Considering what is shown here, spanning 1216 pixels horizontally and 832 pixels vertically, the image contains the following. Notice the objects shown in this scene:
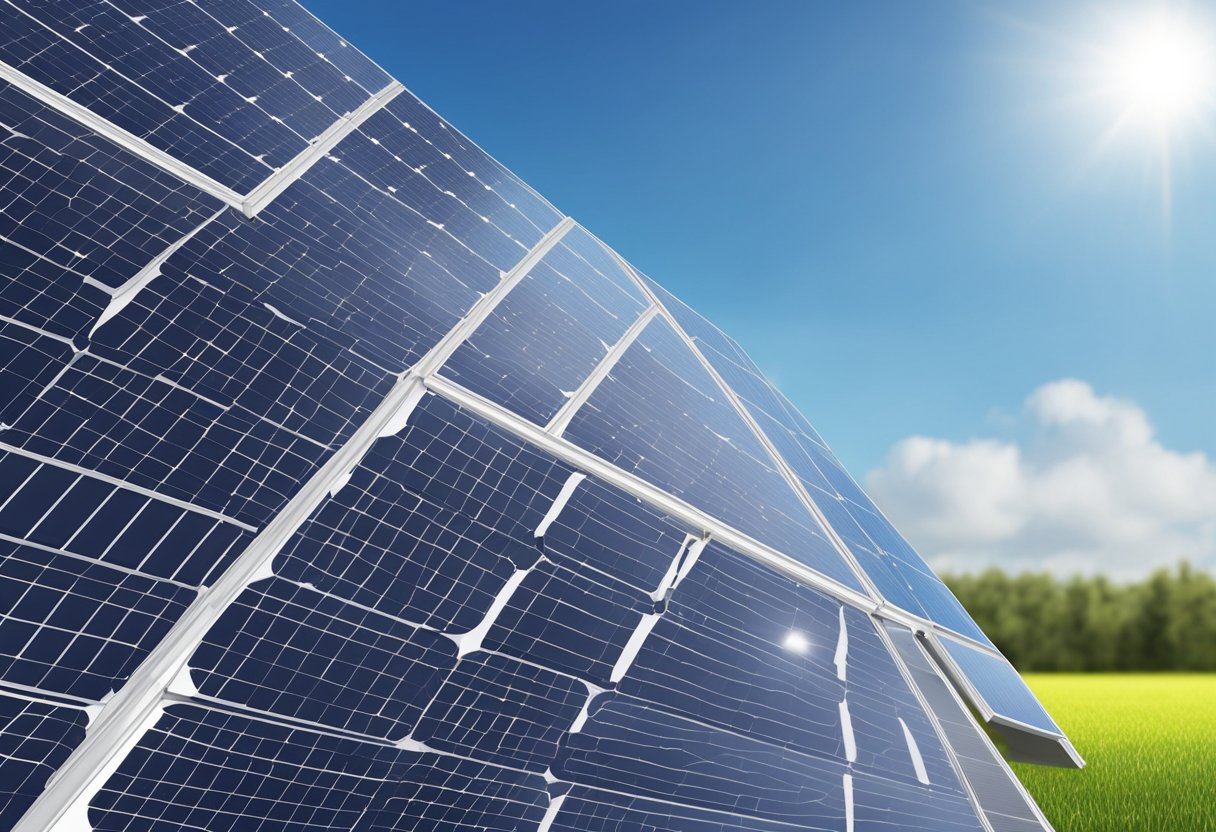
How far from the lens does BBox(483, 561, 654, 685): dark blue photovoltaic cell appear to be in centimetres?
477

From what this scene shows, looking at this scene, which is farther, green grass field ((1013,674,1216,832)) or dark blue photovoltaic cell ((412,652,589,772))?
green grass field ((1013,674,1216,832))

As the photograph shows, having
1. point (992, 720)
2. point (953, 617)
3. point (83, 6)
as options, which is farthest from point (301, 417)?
point (953, 617)

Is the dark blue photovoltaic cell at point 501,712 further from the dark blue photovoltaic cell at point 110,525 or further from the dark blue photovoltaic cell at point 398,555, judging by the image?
the dark blue photovoltaic cell at point 110,525

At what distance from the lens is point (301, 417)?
15.1 ft

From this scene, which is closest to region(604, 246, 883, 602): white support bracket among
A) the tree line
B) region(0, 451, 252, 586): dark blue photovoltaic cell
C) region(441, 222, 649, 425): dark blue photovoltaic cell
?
region(441, 222, 649, 425): dark blue photovoltaic cell

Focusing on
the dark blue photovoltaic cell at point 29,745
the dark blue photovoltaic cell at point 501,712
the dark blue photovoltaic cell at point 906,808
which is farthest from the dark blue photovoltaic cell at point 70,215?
the dark blue photovoltaic cell at point 906,808

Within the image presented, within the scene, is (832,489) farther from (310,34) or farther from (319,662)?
(310,34)

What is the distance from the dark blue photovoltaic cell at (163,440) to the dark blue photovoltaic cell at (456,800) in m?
1.51

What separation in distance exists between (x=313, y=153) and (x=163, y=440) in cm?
320

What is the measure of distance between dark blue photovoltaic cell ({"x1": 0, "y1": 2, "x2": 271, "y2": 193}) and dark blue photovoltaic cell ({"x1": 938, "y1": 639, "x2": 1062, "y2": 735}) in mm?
7463

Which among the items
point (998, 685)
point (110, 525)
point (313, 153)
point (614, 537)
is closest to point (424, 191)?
point (313, 153)

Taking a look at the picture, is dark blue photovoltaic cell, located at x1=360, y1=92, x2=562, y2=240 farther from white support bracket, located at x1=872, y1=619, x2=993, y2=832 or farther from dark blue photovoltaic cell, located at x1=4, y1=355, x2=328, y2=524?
white support bracket, located at x1=872, y1=619, x2=993, y2=832

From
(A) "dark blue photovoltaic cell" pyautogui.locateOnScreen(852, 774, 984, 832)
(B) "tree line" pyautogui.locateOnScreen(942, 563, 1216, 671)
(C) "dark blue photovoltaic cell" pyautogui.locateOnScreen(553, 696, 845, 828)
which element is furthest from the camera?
(B) "tree line" pyautogui.locateOnScreen(942, 563, 1216, 671)

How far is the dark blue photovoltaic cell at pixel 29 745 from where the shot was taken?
313cm
